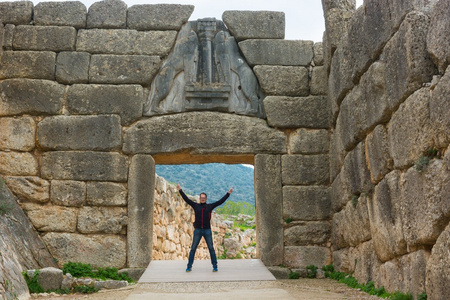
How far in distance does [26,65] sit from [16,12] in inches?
34.9

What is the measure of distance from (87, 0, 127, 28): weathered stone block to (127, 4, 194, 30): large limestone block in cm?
11

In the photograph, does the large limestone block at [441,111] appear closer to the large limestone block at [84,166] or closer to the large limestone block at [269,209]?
the large limestone block at [269,209]

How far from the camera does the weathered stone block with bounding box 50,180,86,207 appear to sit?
25.0ft

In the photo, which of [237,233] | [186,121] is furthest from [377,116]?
[237,233]

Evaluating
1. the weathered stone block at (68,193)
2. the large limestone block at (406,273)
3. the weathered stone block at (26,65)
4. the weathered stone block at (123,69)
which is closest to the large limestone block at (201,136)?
the weathered stone block at (123,69)

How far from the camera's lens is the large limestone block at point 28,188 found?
758 cm

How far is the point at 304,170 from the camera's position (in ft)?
25.8

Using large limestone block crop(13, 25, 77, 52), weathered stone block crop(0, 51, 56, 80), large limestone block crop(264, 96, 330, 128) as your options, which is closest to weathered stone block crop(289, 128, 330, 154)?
large limestone block crop(264, 96, 330, 128)

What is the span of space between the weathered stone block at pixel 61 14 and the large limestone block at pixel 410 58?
5148 mm

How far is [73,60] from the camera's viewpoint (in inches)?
319

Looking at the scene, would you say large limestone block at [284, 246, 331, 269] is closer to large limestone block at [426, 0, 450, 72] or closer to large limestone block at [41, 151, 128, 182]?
large limestone block at [41, 151, 128, 182]

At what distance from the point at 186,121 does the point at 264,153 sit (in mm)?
1230

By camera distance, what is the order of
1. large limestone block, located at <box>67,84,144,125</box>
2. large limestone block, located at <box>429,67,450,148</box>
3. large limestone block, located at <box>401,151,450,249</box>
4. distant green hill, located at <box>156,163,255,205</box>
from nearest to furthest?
1. large limestone block, located at <box>429,67,450,148</box>
2. large limestone block, located at <box>401,151,450,249</box>
3. large limestone block, located at <box>67,84,144,125</box>
4. distant green hill, located at <box>156,163,255,205</box>

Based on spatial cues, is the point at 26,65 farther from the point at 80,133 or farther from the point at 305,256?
the point at 305,256
